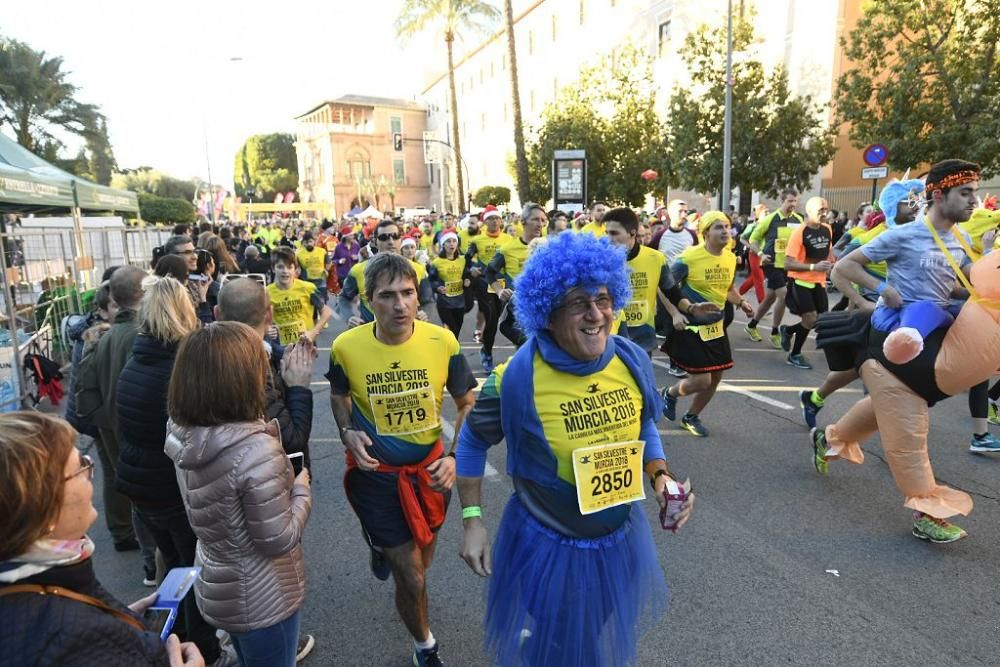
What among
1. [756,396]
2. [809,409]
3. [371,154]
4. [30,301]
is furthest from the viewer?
[371,154]

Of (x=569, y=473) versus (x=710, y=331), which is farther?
(x=710, y=331)

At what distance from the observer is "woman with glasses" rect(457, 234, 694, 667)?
6.63 ft

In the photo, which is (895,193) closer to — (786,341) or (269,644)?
(786,341)

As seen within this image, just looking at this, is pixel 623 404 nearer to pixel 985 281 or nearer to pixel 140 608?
pixel 140 608

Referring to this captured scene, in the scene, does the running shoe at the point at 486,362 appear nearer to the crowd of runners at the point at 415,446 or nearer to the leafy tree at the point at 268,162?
the crowd of runners at the point at 415,446

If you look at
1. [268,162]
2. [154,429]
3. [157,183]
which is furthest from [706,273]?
[268,162]

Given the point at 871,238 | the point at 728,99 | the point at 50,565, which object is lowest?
the point at 50,565

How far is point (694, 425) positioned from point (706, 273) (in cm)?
142

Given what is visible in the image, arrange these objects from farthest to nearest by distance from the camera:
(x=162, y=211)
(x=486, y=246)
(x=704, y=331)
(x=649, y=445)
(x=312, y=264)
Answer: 1. (x=162, y=211)
2. (x=312, y=264)
3. (x=486, y=246)
4. (x=704, y=331)
5. (x=649, y=445)

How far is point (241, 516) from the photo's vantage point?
197 cm

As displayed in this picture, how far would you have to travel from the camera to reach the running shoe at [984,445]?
4.92 metres

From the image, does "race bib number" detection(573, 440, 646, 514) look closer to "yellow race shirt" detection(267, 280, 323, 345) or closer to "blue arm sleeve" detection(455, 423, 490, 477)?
"blue arm sleeve" detection(455, 423, 490, 477)

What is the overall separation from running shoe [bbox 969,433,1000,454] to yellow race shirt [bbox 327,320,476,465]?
182 inches

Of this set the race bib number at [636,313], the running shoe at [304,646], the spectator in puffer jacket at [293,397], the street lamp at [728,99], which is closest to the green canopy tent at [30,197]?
the running shoe at [304,646]
